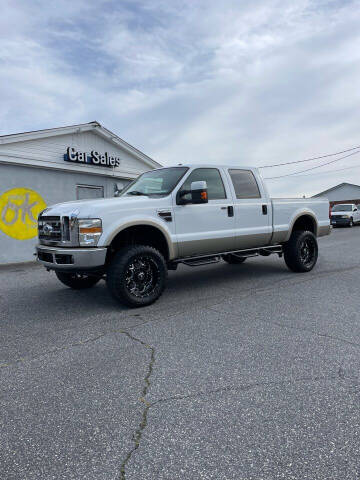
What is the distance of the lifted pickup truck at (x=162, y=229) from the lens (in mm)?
4637

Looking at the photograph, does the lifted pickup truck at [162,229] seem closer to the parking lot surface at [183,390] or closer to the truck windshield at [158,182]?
the truck windshield at [158,182]

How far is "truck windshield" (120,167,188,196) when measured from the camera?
5562 millimetres

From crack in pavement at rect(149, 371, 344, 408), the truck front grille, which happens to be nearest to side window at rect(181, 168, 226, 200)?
→ the truck front grille

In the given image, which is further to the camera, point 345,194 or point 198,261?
point 345,194

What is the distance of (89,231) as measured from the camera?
4555mm

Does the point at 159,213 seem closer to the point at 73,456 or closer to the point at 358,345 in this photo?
the point at 358,345

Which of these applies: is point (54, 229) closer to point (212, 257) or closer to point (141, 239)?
point (141, 239)

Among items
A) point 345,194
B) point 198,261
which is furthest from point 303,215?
point 345,194

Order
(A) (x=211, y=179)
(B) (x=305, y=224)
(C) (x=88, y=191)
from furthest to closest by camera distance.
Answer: (C) (x=88, y=191), (B) (x=305, y=224), (A) (x=211, y=179)

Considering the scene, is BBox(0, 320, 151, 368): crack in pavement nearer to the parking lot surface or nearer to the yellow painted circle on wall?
the parking lot surface

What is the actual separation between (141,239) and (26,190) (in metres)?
8.24

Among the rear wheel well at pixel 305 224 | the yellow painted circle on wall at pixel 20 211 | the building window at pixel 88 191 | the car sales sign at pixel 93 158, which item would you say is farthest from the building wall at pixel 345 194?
the yellow painted circle on wall at pixel 20 211

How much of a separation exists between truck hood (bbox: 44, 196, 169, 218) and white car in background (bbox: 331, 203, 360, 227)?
80.9 feet

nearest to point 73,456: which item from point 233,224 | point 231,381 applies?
point 231,381
